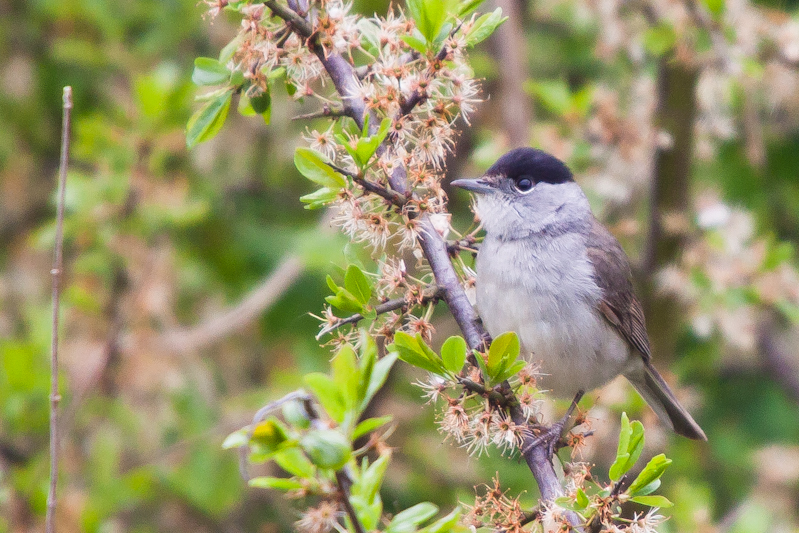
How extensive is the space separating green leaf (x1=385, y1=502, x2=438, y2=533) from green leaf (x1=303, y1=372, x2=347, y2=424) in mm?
223

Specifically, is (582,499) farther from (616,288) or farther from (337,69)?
(616,288)

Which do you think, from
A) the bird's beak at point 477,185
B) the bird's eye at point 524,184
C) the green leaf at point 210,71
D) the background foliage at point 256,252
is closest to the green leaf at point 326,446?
the green leaf at point 210,71

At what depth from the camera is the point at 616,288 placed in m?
4.03

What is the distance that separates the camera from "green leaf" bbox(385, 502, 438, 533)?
1.56 m

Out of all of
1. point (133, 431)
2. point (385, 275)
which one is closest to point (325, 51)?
point (385, 275)

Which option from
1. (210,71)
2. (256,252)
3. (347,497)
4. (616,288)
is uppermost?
(210,71)

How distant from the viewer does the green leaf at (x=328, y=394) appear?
1.54 metres

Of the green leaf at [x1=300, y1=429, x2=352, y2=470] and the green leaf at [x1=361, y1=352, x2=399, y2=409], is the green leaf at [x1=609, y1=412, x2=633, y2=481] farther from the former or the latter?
the green leaf at [x1=300, y1=429, x2=352, y2=470]

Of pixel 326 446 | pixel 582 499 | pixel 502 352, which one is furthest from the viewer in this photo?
pixel 502 352

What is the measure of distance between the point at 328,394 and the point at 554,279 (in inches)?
86.9

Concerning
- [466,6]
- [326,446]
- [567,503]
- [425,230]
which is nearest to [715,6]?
[466,6]

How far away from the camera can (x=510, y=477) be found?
18.1 ft

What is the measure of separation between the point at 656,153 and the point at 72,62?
4.15 m

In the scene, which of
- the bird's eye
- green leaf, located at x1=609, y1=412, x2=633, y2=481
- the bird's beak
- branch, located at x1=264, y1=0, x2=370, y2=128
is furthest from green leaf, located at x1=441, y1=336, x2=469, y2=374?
the bird's eye
